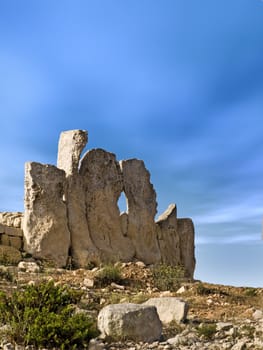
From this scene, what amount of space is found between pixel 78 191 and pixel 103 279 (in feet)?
19.0

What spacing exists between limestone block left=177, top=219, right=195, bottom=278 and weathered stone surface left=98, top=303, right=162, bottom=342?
1915 centimetres

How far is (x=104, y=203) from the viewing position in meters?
21.6

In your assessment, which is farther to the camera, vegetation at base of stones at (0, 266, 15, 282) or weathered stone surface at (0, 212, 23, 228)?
weathered stone surface at (0, 212, 23, 228)

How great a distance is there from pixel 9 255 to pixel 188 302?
25.3ft

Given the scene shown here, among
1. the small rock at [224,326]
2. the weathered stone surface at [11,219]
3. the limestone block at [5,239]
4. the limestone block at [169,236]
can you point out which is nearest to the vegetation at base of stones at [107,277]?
the limestone block at [5,239]

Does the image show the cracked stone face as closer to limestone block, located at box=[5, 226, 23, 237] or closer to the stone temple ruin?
the stone temple ruin

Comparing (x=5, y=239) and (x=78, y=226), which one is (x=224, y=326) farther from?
(x=78, y=226)

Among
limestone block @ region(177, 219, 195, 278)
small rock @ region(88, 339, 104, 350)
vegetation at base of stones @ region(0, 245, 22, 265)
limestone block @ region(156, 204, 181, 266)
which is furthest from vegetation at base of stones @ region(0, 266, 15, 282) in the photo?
limestone block @ region(177, 219, 195, 278)

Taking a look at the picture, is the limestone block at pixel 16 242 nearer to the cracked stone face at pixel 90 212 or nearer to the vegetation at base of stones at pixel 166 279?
the cracked stone face at pixel 90 212

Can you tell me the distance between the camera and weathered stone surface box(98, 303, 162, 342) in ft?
26.4

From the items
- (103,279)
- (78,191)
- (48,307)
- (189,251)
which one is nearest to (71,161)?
(78,191)

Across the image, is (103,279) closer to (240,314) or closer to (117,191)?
(240,314)

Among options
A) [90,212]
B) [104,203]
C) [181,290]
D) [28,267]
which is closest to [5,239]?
[28,267]

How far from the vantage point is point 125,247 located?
22.1 metres
